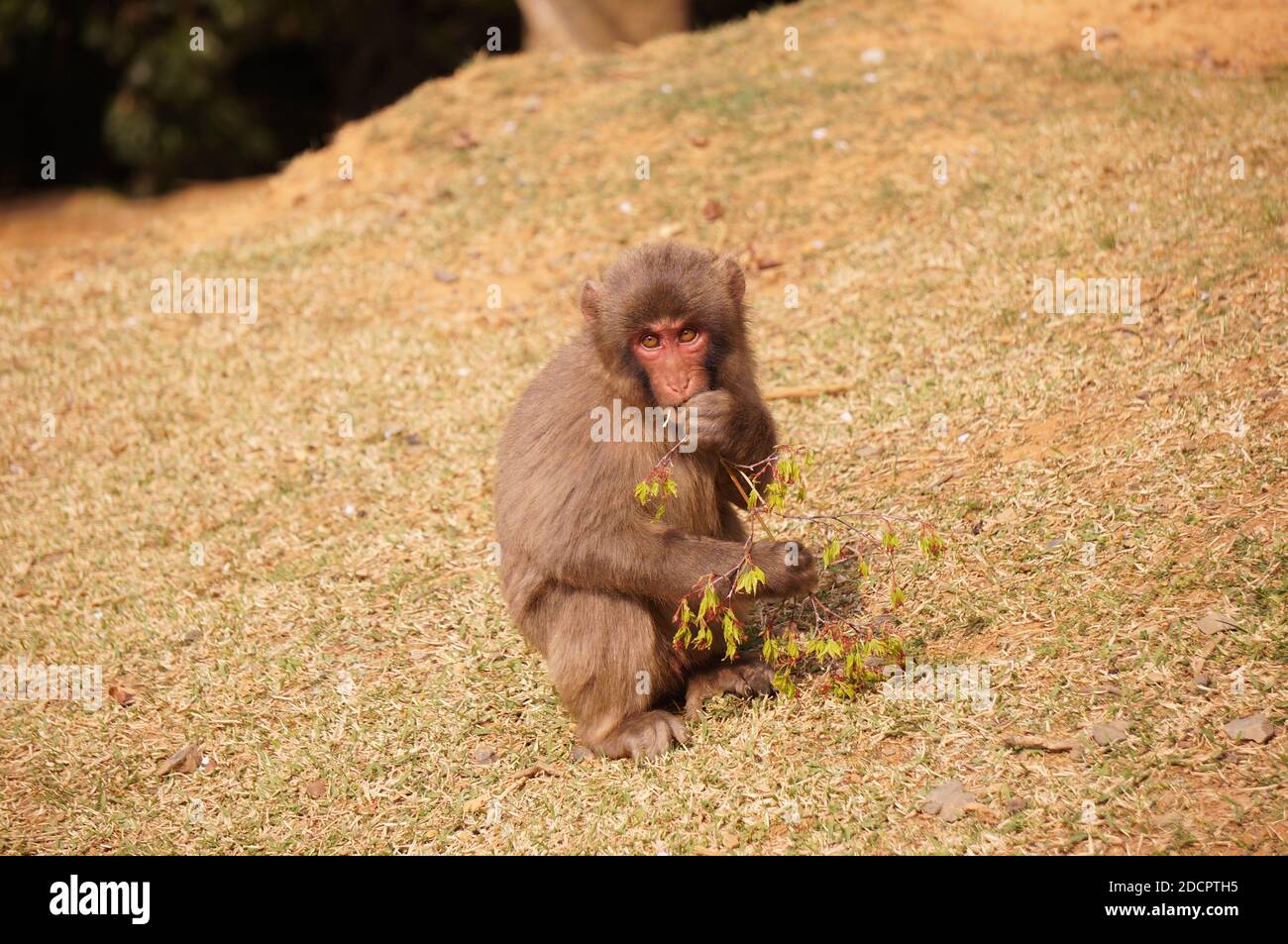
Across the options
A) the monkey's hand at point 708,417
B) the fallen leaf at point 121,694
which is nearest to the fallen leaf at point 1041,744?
the monkey's hand at point 708,417

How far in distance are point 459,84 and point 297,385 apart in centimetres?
551

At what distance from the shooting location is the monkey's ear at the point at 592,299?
5480mm

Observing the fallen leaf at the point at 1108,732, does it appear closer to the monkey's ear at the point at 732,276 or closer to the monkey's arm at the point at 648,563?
the monkey's arm at the point at 648,563

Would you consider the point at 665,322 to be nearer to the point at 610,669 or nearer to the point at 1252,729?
the point at 610,669

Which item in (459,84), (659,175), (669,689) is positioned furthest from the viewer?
(459,84)

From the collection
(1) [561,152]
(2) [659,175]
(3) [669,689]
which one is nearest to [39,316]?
(1) [561,152]

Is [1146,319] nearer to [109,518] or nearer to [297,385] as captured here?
[297,385]

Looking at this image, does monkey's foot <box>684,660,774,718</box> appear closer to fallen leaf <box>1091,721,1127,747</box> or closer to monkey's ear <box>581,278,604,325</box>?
fallen leaf <box>1091,721,1127,747</box>

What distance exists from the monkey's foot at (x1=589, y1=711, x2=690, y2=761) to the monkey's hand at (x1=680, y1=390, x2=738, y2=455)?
1.23 m

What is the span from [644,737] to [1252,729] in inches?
92.2

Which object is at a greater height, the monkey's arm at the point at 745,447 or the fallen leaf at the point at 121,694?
the monkey's arm at the point at 745,447

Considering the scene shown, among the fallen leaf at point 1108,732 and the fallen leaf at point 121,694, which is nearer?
the fallen leaf at point 1108,732

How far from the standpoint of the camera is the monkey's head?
520 centimetres
